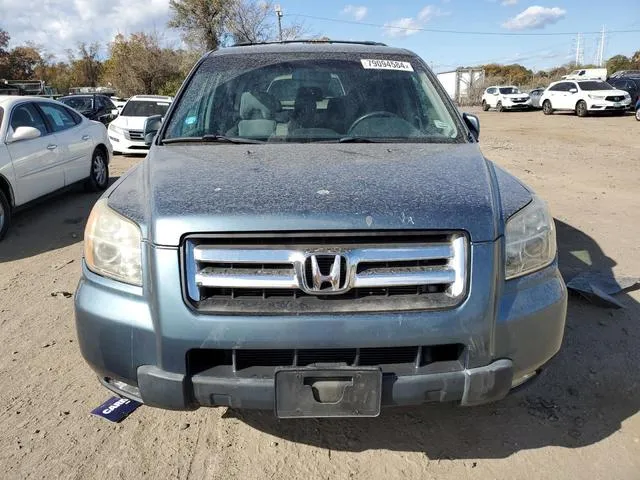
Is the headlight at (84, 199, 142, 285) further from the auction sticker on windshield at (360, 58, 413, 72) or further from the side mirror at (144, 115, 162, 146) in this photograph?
the auction sticker on windshield at (360, 58, 413, 72)

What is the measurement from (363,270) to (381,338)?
266 millimetres

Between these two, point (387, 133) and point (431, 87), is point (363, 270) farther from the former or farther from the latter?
point (431, 87)

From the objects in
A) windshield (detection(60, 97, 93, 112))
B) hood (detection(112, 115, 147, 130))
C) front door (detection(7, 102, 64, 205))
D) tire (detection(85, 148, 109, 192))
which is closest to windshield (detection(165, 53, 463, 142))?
→ front door (detection(7, 102, 64, 205))

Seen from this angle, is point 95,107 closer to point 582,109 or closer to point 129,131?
point 129,131

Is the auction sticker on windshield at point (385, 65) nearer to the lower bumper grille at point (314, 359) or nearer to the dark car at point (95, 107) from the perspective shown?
the lower bumper grille at point (314, 359)

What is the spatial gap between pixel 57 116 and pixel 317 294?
6948mm

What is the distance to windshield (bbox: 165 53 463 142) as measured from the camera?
3.20 meters

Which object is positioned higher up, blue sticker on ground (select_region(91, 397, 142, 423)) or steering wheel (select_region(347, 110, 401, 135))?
steering wheel (select_region(347, 110, 401, 135))

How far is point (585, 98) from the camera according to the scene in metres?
26.0

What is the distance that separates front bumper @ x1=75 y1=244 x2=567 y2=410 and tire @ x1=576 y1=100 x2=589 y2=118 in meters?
27.7

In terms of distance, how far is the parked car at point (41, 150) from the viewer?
243 inches

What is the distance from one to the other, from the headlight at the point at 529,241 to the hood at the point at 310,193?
0.09 meters

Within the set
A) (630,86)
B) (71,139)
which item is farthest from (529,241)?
→ (630,86)

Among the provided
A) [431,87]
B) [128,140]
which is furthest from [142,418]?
[128,140]
